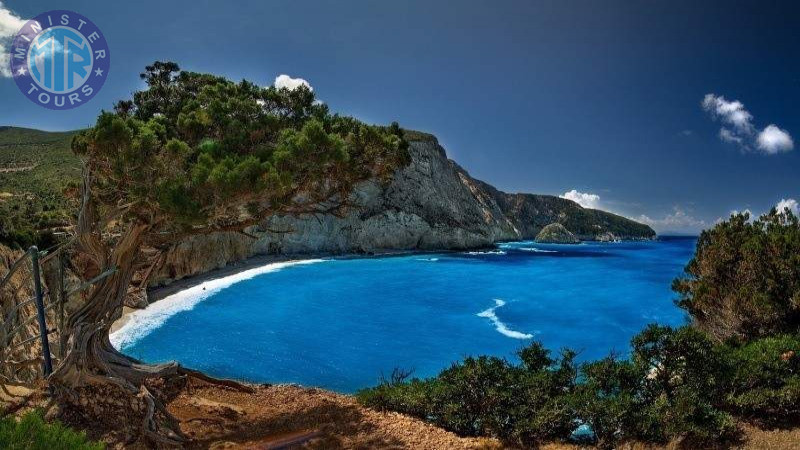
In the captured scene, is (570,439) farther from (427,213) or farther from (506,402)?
(427,213)

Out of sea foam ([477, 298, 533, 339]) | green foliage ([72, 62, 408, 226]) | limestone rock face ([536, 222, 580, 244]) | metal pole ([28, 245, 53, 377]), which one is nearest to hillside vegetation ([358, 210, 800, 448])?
green foliage ([72, 62, 408, 226])

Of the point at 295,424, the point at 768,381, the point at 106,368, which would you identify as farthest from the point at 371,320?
the point at 768,381

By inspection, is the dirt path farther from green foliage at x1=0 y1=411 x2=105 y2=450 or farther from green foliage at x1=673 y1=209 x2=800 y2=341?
green foliage at x1=673 y1=209 x2=800 y2=341

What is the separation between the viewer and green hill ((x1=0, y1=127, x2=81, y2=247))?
1750 cm

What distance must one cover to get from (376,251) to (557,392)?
2552 inches

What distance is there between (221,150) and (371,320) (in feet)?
69.2

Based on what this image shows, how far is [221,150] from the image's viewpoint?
24.3ft

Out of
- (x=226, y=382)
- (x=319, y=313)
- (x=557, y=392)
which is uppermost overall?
(x=557, y=392)

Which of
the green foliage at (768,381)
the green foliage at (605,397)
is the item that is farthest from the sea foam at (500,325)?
the green foliage at (605,397)

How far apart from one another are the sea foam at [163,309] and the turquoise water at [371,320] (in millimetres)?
87

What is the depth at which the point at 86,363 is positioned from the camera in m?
7.14

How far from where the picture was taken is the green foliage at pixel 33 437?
2826 mm

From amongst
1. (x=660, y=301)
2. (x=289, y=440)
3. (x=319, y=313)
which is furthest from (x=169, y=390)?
(x=660, y=301)

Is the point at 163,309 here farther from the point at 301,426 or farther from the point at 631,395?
the point at 631,395
